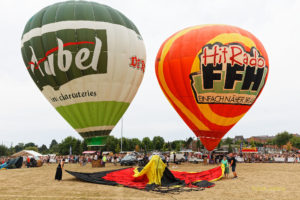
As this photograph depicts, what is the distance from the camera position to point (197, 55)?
21.7 meters

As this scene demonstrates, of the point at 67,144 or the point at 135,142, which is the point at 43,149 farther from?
the point at 135,142

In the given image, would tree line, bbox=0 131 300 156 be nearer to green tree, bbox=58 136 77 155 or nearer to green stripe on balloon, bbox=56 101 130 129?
green tree, bbox=58 136 77 155

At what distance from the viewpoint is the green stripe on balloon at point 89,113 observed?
18188 mm

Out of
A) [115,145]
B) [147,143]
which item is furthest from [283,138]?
[115,145]

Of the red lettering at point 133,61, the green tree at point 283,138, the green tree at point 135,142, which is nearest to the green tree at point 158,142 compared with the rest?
the green tree at point 135,142

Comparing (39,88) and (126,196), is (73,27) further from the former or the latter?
(126,196)

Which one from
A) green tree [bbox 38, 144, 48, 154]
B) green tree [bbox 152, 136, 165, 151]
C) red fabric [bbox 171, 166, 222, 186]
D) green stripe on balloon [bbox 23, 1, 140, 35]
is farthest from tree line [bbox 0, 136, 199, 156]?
red fabric [bbox 171, 166, 222, 186]

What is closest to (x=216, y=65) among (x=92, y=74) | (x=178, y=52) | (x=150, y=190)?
(x=178, y=52)

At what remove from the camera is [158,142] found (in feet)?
355

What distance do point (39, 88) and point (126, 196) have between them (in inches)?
459

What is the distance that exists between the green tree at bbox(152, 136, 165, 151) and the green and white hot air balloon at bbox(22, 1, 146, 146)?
8951cm

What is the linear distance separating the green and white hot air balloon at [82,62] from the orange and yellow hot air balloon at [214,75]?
15.5ft

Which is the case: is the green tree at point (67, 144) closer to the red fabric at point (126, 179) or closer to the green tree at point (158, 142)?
the green tree at point (158, 142)

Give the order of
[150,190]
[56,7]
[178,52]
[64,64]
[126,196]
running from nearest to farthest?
[126,196], [150,190], [64,64], [56,7], [178,52]
